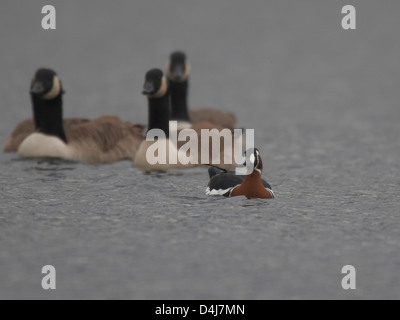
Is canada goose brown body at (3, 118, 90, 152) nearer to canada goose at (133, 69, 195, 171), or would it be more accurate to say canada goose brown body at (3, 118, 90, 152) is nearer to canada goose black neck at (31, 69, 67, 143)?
canada goose black neck at (31, 69, 67, 143)

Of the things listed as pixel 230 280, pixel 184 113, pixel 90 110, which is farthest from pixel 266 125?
pixel 230 280

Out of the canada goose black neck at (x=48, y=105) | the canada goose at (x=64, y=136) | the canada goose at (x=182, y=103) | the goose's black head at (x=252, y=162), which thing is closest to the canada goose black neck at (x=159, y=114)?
the canada goose at (x=64, y=136)

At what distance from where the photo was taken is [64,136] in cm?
1944

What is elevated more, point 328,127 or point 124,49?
point 124,49

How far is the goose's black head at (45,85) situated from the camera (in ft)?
62.9

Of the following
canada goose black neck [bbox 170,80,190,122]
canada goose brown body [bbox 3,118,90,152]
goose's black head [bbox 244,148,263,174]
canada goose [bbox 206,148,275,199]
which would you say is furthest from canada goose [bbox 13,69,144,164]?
goose's black head [bbox 244,148,263,174]

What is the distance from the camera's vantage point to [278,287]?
34.6 ft

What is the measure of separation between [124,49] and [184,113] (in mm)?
18321

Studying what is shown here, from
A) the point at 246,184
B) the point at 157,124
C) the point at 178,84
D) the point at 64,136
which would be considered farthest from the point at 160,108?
the point at 246,184

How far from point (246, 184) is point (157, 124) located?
4.52 metres

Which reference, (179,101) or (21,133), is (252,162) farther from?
(179,101)

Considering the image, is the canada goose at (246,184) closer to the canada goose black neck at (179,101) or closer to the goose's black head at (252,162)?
the goose's black head at (252,162)

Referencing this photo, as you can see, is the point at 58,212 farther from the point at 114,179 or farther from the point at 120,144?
the point at 120,144

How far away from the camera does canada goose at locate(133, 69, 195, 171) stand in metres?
17.8
